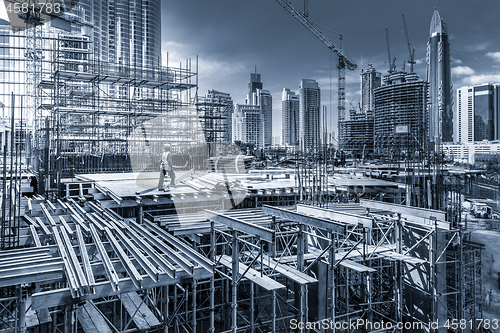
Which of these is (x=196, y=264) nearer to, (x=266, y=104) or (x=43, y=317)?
(x=43, y=317)

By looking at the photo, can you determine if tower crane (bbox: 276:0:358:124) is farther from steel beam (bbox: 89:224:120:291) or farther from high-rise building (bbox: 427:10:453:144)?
steel beam (bbox: 89:224:120:291)

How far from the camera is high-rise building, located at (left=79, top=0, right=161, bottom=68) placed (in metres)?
72.7

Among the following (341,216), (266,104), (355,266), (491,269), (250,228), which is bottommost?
(491,269)

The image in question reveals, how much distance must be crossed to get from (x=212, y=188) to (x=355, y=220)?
5693 mm

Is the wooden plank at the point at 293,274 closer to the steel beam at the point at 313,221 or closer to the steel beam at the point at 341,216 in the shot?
the steel beam at the point at 313,221

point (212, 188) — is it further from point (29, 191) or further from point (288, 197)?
point (29, 191)

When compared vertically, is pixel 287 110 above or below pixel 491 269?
above

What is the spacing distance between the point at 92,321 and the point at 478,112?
10439 centimetres

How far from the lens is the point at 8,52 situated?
44031 mm

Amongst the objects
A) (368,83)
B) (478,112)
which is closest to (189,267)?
(478,112)

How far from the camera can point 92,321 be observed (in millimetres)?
7004

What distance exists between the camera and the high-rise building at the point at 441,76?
91.8 m

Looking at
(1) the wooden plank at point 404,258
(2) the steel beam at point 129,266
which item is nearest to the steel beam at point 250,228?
(2) the steel beam at point 129,266

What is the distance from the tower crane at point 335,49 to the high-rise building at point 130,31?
30.1 m
